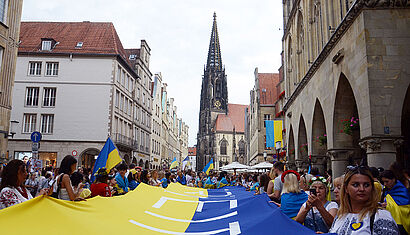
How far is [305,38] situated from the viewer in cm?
1948

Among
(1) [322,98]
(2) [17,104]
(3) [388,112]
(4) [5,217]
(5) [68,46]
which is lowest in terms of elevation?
(4) [5,217]

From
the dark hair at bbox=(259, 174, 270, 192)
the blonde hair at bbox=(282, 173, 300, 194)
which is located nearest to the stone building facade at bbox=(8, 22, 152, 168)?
the dark hair at bbox=(259, 174, 270, 192)

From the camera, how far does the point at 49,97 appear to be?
3341cm

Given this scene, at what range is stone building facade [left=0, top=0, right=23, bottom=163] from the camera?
1667 centimetres

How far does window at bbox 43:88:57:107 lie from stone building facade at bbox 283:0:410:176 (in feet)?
80.1

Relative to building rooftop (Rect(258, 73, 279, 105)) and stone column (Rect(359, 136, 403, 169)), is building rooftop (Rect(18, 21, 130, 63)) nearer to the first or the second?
building rooftop (Rect(258, 73, 279, 105))

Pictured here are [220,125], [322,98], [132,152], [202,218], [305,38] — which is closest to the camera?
[202,218]

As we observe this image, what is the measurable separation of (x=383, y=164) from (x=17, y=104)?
32.7 meters

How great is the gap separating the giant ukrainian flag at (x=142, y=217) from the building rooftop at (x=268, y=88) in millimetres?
42273

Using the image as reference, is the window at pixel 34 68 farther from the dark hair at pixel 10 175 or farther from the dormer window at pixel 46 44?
the dark hair at pixel 10 175

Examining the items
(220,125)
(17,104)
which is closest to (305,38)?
(17,104)

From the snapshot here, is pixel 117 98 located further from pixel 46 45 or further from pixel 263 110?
pixel 263 110

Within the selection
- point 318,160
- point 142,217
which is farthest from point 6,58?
point 318,160

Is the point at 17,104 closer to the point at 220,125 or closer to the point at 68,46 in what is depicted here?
the point at 68,46
